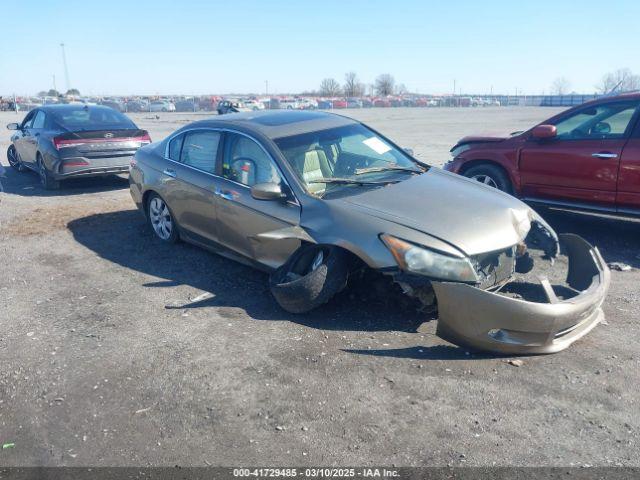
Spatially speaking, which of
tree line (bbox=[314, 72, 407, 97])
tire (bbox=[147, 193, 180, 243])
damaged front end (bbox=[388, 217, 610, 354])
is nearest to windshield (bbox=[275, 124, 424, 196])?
damaged front end (bbox=[388, 217, 610, 354])

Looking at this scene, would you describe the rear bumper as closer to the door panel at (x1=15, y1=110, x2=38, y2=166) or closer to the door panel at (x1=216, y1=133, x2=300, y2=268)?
the door panel at (x1=15, y1=110, x2=38, y2=166)

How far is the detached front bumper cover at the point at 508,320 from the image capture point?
3770 millimetres

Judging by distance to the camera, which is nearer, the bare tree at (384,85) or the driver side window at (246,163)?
the driver side window at (246,163)

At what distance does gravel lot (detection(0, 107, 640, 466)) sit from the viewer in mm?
3139

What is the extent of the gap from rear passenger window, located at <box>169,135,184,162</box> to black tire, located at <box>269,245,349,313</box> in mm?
2492

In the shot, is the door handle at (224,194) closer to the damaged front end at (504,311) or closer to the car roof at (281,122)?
the car roof at (281,122)

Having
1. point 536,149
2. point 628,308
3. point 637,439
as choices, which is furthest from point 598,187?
point 637,439

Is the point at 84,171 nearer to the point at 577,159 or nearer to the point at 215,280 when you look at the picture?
the point at 215,280

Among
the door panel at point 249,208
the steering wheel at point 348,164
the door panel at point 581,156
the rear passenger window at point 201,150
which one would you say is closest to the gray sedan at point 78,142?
the rear passenger window at point 201,150

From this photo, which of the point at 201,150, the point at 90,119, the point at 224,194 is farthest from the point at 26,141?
the point at 224,194

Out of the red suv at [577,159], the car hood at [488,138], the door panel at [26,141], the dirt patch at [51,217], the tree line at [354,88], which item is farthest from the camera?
the tree line at [354,88]

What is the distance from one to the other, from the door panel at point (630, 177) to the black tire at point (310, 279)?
12.9 feet

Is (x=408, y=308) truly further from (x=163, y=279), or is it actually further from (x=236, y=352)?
(x=163, y=279)

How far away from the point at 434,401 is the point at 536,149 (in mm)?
4909
